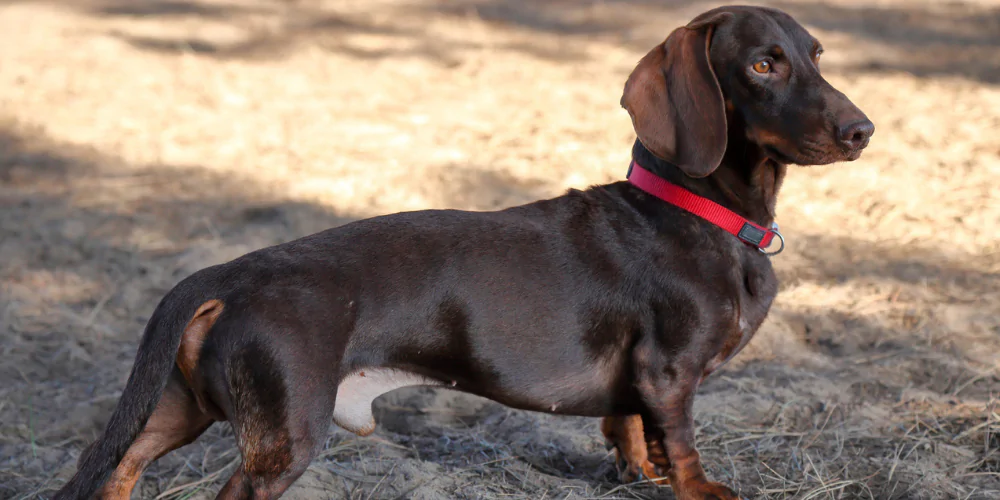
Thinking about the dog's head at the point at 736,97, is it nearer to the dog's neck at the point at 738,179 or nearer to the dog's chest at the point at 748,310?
the dog's neck at the point at 738,179

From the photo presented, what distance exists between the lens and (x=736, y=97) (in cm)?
288

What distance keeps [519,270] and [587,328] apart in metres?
0.27

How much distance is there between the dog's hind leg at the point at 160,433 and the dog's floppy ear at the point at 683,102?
153 cm

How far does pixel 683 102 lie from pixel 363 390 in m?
1.29

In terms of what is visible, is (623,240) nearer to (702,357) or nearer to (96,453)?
(702,357)

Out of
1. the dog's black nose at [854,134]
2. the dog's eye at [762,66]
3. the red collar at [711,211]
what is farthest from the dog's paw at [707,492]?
the dog's eye at [762,66]

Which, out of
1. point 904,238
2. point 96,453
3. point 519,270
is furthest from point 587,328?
point 904,238

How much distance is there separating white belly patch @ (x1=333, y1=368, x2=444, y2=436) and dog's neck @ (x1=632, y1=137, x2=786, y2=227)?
99 cm

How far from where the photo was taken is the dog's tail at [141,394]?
2.49 metres

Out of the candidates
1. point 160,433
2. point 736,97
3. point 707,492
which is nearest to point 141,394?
point 160,433

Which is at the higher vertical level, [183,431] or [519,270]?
[519,270]

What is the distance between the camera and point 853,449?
3.43 meters

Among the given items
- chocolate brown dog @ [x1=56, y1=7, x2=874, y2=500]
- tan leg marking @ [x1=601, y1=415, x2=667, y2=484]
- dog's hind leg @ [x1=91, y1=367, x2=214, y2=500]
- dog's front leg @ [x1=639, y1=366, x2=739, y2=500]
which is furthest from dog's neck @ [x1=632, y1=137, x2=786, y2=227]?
dog's hind leg @ [x1=91, y1=367, x2=214, y2=500]

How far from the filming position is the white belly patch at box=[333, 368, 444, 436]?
2.71 m
